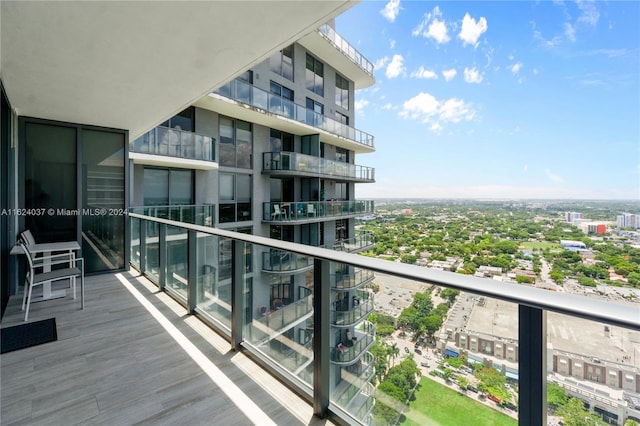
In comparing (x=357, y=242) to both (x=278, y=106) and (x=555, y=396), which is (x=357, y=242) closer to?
(x=278, y=106)

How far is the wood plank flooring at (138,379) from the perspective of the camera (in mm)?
1829

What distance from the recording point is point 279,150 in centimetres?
1322

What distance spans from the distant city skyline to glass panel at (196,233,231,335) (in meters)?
15.5

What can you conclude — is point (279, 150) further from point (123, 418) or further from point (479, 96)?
point (479, 96)

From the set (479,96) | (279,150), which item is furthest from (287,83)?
(479,96)

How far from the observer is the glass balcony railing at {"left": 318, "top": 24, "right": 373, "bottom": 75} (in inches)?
522

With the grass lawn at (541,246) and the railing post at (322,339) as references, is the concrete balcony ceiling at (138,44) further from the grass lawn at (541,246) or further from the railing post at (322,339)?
the grass lawn at (541,246)

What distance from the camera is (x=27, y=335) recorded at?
2.86 meters

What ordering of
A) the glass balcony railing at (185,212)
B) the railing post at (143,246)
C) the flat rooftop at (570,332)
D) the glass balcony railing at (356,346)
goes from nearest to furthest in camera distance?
the flat rooftop at (570,332) < the glass balcony railing at (356,346) < the railing post at (143,246) < the glass balcony railing at (185,212)

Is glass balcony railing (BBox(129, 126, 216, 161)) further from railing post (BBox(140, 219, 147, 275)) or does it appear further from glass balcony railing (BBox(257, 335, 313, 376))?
glass balcony railing (BBox(257, 335, 313, 376))

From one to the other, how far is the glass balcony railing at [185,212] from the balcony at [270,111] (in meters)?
3.42

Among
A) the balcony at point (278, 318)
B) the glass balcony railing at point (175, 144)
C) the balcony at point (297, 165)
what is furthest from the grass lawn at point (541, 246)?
the glass balcony railing at point (175, 144)

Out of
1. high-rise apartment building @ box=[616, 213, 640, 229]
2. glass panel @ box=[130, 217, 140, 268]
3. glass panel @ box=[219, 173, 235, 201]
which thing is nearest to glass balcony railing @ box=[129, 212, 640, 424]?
glass panel @ box=[130, 217, 140, 268]

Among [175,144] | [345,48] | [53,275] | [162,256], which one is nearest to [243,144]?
[175,144]
